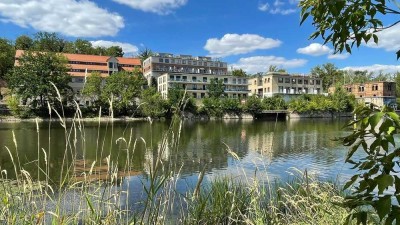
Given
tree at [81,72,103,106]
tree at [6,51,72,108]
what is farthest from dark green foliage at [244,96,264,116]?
tree at [6,51,72,108]

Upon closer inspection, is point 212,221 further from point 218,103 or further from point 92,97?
point 218,103

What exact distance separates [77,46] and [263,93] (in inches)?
2240

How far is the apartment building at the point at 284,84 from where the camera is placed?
86812 mm

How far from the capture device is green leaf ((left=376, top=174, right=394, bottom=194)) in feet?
5.05

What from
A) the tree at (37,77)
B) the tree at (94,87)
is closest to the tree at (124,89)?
the tree at (94,87)

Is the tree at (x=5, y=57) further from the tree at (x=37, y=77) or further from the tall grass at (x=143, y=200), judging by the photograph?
the tall grass at (x=143, y=200)

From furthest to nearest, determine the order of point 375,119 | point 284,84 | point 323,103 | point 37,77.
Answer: point 284,84 → point 323,103 → point 37,77 → point 375,119

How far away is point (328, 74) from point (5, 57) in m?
90.1

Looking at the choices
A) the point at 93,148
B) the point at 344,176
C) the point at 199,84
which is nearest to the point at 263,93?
the point at 199,84

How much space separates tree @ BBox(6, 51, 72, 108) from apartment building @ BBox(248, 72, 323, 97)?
155ft

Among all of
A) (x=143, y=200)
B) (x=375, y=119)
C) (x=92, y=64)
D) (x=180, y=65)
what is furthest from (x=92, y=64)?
(x=375, y=119)

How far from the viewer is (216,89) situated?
80.6 meters

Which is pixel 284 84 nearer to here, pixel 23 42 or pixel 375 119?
pixel 23 42

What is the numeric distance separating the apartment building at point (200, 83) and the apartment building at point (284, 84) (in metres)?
5.07
